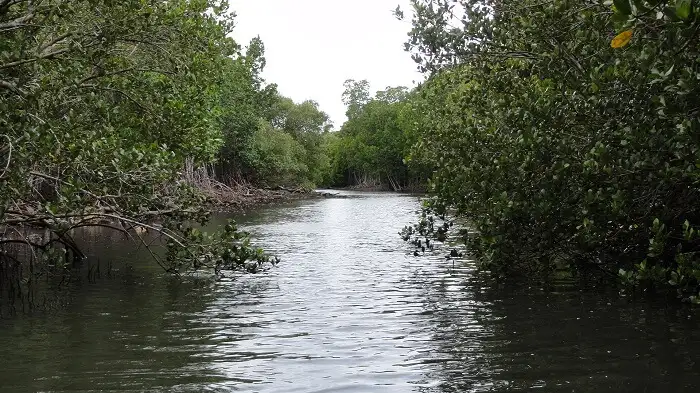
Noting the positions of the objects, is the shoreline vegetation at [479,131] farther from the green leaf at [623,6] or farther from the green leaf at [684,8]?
the green leaf at [623,6]

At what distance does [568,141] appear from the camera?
11.6m

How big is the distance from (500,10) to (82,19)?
26.2ft

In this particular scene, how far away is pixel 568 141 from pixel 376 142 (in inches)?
3794

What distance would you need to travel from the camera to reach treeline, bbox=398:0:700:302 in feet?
30.8

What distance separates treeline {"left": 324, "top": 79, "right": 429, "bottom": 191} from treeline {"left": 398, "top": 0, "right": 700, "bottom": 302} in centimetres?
7566

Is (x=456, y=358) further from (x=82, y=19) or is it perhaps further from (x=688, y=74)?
(x=82, y=19)

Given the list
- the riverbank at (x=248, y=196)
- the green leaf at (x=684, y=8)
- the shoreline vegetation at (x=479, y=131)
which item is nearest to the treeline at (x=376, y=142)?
the riverbank at (x=248, y=196)

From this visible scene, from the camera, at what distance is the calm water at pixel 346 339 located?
8.14m

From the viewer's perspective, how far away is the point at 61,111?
13398mm

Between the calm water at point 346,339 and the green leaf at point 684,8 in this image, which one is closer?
the green leaf at point 684,8

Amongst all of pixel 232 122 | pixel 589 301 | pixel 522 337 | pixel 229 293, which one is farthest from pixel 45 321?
pixel 232 122

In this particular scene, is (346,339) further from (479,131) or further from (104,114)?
(104,114)

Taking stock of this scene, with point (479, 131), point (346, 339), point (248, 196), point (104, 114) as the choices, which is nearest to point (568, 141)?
point (479, 131)

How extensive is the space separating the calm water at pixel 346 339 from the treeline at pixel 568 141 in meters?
0.86
